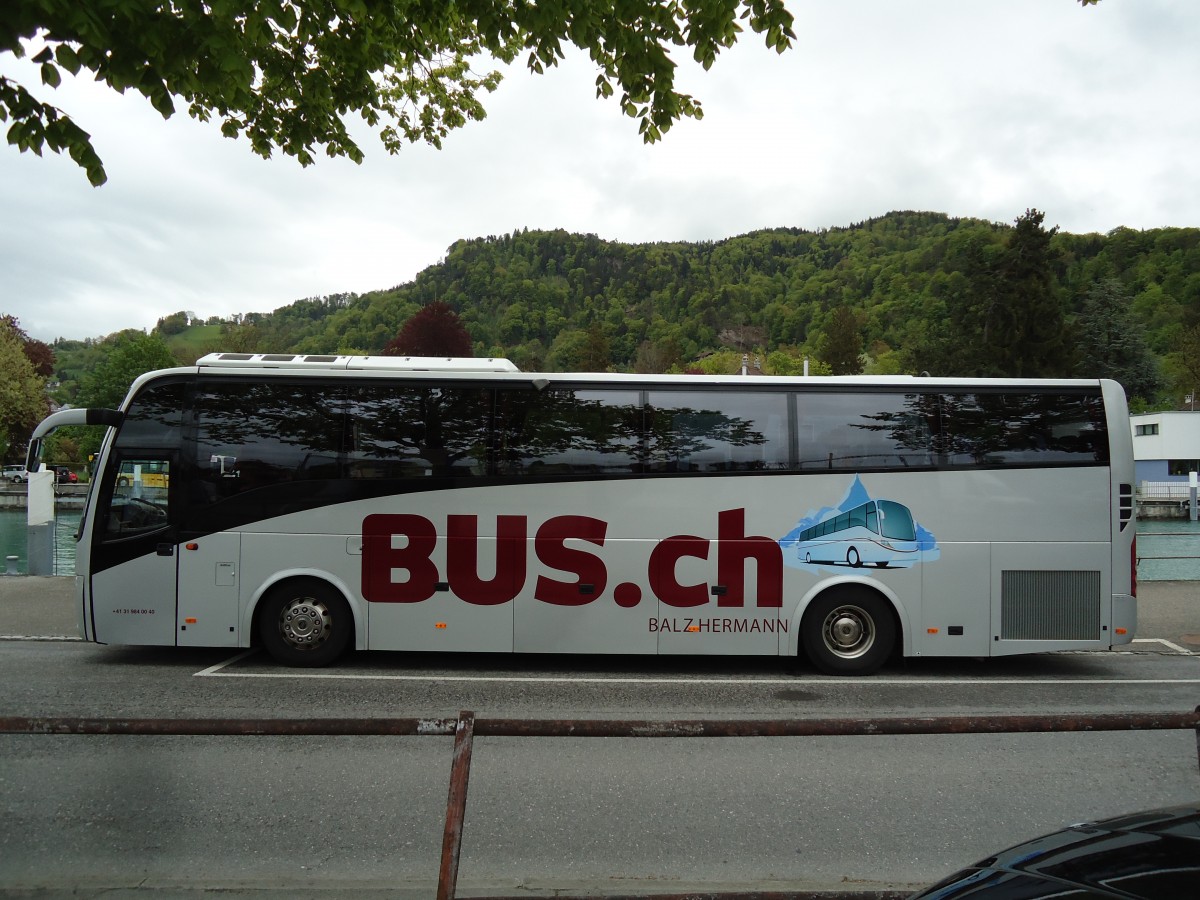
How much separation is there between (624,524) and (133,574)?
5.23 metres

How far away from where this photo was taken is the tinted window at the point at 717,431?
8773mm

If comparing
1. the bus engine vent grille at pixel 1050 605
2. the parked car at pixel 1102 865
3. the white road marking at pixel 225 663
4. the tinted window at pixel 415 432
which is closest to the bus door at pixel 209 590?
the white road marking at pixel 225 663

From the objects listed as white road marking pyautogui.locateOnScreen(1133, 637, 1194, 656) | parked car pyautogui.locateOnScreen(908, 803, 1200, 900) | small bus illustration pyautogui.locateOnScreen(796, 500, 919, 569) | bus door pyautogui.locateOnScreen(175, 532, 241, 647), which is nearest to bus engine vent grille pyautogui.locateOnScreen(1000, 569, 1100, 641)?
small bus illustration pyautogui.locateOnScreen(796, 500, 919, 569)

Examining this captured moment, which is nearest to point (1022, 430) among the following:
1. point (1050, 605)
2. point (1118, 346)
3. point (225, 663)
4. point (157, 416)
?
point (1050, 605)

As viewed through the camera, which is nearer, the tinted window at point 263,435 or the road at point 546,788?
the road at point 546,788

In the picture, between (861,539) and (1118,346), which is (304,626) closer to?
(861,539)

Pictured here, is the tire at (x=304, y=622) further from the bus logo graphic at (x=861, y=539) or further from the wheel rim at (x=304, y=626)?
the bus logo graphic at (x=861, y=539)

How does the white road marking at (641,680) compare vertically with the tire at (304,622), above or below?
below

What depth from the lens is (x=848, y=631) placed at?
8.84m

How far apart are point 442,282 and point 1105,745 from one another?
13714 cm

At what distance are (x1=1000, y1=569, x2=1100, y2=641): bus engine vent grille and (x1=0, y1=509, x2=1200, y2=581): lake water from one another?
229 centimetres

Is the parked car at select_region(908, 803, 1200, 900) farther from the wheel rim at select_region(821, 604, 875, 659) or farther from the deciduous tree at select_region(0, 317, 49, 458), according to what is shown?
the deciduous tree at select_region(0, 317, 49, 458)

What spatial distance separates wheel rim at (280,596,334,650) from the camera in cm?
875

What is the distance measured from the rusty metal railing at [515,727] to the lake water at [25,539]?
9.76 m
